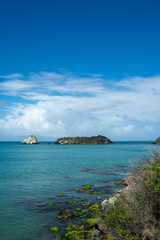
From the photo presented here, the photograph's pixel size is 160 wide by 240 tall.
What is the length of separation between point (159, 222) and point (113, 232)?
257 centimetres

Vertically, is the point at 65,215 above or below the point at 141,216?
below

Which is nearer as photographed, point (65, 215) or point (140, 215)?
point (140, 215)

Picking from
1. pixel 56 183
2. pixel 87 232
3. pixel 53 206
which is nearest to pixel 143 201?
pixel 87 232

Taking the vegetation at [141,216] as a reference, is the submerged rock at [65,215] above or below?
below

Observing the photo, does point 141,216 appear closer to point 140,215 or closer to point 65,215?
point 140,215

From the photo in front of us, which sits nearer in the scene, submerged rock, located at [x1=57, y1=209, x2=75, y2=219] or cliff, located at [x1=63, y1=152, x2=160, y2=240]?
cliff, located at [x1=63, y1=152, x2=160, y2=240]

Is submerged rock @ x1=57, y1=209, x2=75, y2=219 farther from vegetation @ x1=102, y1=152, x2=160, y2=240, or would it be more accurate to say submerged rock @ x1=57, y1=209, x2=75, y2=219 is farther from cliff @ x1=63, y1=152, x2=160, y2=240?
vegetation @ x1=102, y1=152, x2=160, y2=240

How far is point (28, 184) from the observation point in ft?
113

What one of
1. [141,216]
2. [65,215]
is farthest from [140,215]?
[65,215]

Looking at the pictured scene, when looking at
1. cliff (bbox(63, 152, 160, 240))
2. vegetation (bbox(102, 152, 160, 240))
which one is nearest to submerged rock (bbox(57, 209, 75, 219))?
cliff (bbox(63, 152, 160, 240))

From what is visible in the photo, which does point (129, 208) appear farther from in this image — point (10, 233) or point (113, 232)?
point (10, 233)

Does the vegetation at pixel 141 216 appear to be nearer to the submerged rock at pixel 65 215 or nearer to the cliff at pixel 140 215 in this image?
the cliff at pixel 140 215

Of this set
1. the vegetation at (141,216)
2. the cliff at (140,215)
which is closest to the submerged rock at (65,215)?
the cliff at (140,215)

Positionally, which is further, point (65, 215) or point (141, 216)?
point (65, 215)
